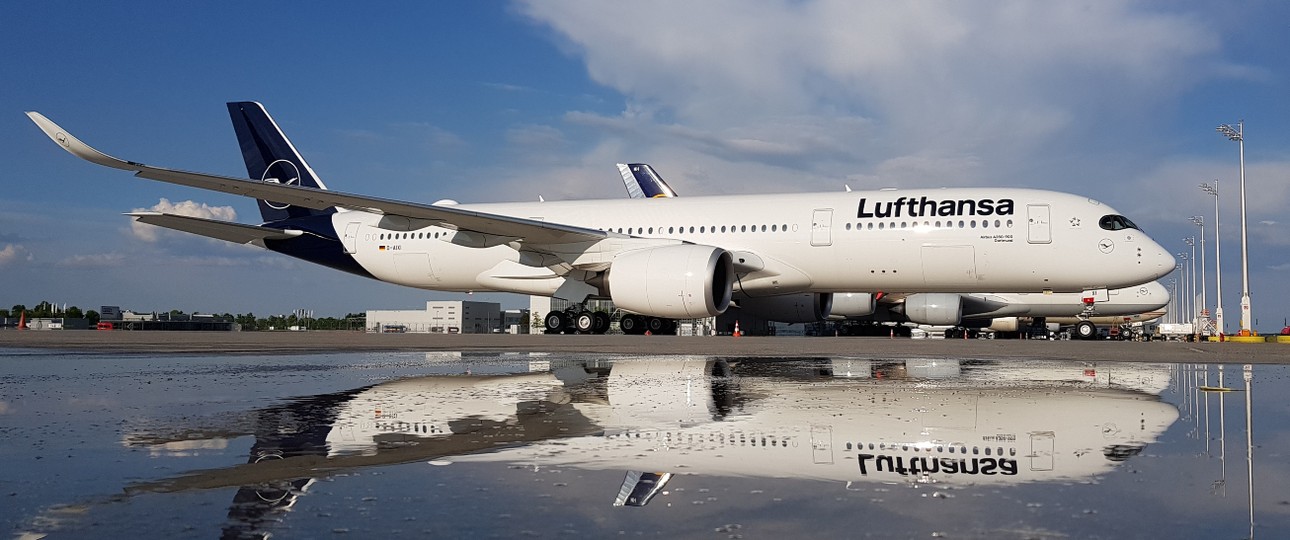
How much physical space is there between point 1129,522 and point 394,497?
187 centimetres

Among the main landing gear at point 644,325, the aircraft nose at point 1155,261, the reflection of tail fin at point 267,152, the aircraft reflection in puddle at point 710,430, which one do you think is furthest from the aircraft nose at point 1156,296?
the aircraft reflection in puddle at point 710,430

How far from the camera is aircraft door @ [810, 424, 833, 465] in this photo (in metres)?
3.06

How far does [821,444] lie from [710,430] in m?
0.57

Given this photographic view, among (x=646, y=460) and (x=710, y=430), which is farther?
(x=710, y=430)

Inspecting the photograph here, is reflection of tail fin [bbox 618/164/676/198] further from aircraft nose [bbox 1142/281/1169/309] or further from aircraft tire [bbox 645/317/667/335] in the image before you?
aircraft nose [bbox 1142/281/1169/309]

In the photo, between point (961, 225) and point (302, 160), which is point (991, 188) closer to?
point (961, 225)

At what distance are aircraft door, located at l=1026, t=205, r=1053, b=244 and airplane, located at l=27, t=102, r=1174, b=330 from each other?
3cm

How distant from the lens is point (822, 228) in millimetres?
17328

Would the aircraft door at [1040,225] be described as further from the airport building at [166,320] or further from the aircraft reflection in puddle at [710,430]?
the airport building at [166,320]

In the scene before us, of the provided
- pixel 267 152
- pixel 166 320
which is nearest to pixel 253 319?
pixel 166 320

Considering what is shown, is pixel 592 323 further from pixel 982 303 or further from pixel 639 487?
pixel 982 303

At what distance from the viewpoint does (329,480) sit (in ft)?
8.87

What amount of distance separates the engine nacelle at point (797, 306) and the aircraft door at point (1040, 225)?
6.91 meters

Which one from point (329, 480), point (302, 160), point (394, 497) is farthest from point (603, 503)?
point (302, 160)
